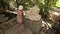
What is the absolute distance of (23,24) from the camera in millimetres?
3818

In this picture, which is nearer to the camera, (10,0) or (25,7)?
(10,0)

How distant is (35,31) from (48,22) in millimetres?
1487

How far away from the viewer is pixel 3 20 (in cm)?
361

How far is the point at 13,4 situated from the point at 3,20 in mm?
2022

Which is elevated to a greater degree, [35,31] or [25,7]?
[25,7]

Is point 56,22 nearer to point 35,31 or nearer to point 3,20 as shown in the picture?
point 35,31

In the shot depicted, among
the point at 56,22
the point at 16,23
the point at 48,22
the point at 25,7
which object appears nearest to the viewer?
the point at 16,23

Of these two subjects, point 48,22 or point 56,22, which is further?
point 48,22

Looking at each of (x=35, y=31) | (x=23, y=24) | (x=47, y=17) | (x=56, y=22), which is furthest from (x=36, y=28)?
(x=47, y=17)

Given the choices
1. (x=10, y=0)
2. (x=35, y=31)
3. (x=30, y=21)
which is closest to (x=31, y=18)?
(x=30, y=21)

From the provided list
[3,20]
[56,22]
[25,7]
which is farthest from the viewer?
[25,7]

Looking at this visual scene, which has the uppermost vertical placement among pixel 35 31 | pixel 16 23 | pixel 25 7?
pixel 25 7

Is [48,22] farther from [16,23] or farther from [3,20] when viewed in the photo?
[3,20]

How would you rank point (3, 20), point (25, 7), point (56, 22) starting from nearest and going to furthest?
1. point (3, 20)
2. point (56, 22)
3. point (25, 7)
